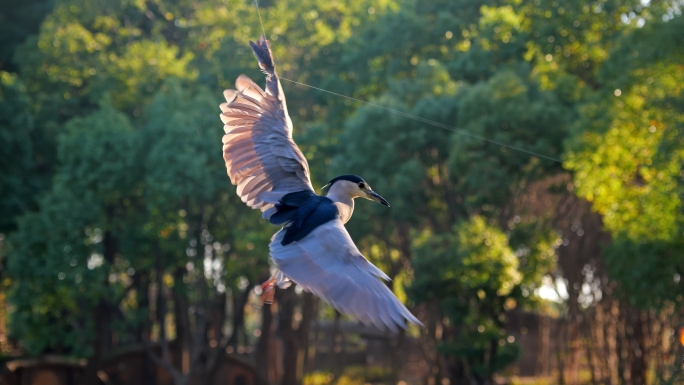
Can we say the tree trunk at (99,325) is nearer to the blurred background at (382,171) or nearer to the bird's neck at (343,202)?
the blurred background at (382,171)

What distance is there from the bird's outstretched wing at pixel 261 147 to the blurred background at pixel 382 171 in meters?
9.20

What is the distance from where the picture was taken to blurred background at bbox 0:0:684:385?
16359 mm

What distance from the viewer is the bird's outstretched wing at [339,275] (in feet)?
14.7

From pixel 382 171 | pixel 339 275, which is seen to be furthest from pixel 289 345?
pixel 339 275

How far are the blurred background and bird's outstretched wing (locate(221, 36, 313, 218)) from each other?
9.20m

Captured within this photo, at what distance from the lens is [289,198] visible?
6.45 metres

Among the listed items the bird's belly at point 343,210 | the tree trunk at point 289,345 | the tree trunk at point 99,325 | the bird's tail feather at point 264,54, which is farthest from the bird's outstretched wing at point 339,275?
the tree trunk at point 289,345

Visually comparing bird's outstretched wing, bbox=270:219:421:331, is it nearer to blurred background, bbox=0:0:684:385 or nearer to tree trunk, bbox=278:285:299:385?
blurred background, bbox=0:0:684:385

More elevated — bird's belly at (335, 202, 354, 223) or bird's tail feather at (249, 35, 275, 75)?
bird's tail feather at (249, 35, 275, 75)

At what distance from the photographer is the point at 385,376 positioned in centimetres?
3316

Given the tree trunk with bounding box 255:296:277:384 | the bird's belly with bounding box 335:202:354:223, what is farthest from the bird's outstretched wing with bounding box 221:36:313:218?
the tree trunk with bounding box 255:296:277:384

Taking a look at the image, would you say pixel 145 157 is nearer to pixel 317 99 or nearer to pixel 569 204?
pixel 317 99

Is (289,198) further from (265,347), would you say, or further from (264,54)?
(265,347)

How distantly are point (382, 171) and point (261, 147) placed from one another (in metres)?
12.7
